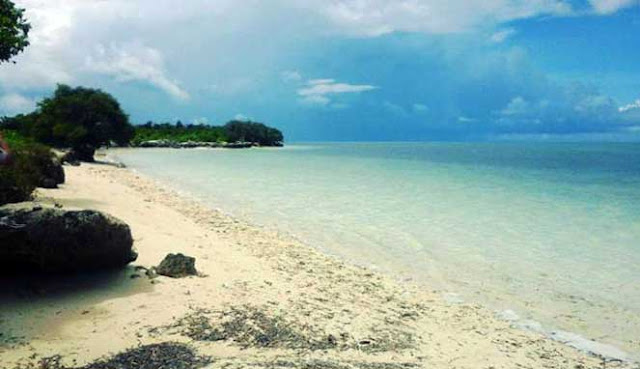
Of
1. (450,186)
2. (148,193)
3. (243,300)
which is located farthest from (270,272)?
(450,186)

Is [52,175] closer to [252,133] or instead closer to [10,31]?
[10,31]

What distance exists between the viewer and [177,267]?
28.3 ft

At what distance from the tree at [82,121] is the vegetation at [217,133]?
6620 centimetres

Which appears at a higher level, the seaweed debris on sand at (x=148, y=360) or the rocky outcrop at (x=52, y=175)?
the rocky outcrop at (x=52, y=175)

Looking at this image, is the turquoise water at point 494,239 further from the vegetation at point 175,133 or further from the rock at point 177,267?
the vegetation at point 175,133

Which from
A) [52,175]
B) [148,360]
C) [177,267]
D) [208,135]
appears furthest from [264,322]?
[208,135]

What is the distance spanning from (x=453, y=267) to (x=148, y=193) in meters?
14.0

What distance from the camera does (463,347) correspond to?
689 cm

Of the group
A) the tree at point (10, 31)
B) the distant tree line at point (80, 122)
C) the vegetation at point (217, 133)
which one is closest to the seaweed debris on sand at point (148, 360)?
the tree at point (10, 31)

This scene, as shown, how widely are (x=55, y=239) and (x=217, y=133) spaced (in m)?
129

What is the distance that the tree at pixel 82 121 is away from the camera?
143 feet

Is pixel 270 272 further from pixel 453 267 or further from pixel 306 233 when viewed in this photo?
pixel 306 233

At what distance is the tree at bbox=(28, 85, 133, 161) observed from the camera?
143 feet

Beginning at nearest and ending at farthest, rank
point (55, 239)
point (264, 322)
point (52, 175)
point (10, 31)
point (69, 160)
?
point (264, 322) → point (55, 239) → point (10, 31) → point (52, 175) → point (69, 160)
